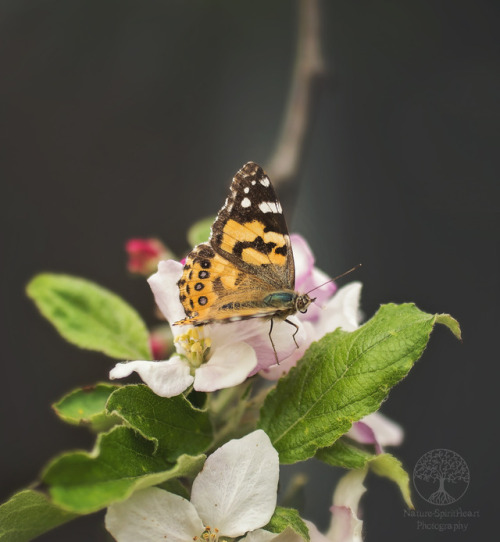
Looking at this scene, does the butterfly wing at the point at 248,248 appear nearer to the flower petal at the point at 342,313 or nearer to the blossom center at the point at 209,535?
the flower petal at the point at 342,313

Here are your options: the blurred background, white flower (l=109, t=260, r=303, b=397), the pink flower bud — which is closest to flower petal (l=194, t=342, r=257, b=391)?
white flower (l=109, t=260, r=303, b=397)

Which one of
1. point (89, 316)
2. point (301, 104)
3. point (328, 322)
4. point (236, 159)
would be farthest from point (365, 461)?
point (236, 159)

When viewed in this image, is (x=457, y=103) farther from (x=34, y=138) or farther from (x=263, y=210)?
(x=263, y=210)

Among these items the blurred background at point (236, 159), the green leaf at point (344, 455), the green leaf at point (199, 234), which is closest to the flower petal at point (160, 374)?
the green leaf at point (344, 455)

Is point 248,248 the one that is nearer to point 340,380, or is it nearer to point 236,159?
point 340,380

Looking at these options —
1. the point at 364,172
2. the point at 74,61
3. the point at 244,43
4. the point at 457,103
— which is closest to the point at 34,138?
the point at 74,61

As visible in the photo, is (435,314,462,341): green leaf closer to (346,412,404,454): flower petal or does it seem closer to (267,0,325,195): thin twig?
(346,412,404,454): flower petal
